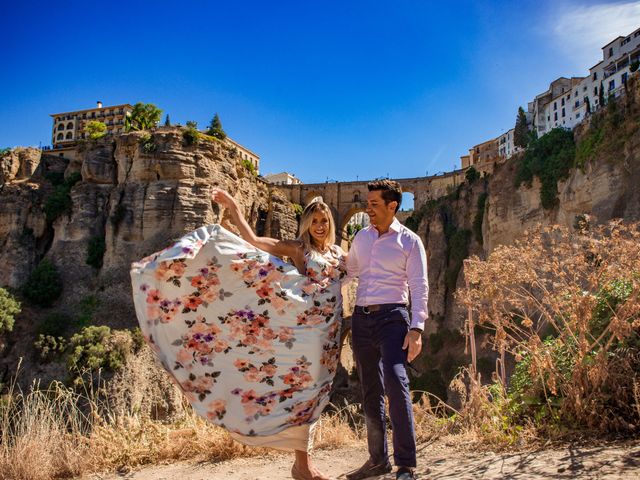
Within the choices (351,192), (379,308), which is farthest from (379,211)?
(351,192)

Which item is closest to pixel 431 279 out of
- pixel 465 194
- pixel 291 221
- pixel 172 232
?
pixel 465 194

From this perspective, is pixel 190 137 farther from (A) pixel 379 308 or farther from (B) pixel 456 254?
(A) pixel 379 308

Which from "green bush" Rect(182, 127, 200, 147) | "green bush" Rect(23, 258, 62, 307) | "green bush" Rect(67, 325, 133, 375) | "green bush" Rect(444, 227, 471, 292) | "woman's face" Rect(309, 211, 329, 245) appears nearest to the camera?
"woman's face" Rect(309, 211, 329, 245)

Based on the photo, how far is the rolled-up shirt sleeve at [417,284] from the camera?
3.52m

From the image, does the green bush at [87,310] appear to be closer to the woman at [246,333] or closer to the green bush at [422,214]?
the green bush at [422,214]

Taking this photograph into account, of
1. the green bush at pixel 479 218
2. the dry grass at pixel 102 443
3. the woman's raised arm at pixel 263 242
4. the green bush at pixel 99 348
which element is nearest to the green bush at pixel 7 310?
the green bush at pixel 99 348

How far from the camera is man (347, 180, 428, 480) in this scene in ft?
11.4

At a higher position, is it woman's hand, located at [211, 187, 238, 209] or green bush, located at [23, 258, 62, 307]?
green bush, located at [23, 258, 62, 307]

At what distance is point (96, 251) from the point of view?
3384cm

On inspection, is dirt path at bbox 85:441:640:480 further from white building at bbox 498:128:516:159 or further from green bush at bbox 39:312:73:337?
white building at bbox 498:128:516:159

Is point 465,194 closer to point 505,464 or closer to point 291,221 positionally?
point 291,221

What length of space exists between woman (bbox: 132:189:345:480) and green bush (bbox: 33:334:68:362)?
91.0 ft

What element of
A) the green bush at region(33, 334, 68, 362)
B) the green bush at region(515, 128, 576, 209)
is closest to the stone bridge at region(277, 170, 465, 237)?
the green bush at region(515, 128, 576, 209)

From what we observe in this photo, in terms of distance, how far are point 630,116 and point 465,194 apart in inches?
689
